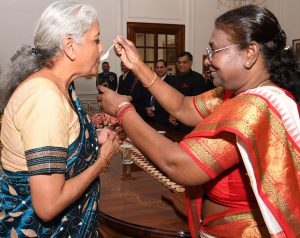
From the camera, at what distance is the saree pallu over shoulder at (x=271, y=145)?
114 centimetres

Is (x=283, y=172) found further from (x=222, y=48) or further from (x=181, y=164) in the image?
(x=222, y=48)

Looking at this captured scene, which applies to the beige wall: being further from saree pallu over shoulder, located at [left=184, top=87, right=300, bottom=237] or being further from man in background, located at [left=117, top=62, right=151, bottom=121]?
saree pallu over shoulder, located at [left=184, top=87, right=300, bottom=237]

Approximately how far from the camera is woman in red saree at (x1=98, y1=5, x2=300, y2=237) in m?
1.15

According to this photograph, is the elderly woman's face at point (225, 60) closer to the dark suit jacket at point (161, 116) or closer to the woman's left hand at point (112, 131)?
the woman's left hand at point (112, 131)

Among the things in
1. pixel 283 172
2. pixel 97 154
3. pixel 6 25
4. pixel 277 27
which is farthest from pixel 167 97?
pixel 6 25

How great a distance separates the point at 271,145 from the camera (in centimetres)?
115

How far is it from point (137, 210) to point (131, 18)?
6.94 metres

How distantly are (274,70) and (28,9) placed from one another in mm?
7154

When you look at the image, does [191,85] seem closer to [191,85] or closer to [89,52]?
[191,85]

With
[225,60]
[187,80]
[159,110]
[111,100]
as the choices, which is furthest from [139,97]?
[225,60]

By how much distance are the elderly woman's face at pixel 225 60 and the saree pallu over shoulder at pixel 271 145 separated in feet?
0.51

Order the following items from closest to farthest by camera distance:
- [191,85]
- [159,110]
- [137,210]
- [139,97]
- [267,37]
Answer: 1. [267,37]
2. [137,210]
3. [191,85]
4. [159,110]
5. [139,97]

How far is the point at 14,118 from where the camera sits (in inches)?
47.7

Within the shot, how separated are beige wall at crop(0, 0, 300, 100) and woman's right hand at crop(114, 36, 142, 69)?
19.0 feet
